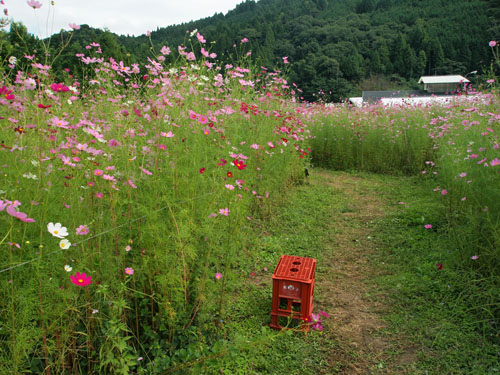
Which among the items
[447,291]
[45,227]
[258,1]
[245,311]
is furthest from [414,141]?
[258,1]

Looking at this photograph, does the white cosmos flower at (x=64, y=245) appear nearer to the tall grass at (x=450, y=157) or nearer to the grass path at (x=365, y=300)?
the grass path at (x=365, y=300)

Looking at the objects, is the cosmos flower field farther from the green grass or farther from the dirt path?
the dirt path

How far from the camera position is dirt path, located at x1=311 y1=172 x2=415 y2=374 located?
6.51 ft

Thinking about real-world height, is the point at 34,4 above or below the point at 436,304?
above

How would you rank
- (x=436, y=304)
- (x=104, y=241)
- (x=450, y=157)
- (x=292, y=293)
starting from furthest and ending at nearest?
1. (x=450, y=157)
2. (x=436, y=304)
3. (x=292, y=293)
4. (x=104, y=241)

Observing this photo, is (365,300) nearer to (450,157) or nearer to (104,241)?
(104,241)

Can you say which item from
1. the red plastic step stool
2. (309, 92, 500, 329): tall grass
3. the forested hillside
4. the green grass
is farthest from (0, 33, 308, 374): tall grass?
the forested hillside

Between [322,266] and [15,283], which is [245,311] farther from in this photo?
[15,283]

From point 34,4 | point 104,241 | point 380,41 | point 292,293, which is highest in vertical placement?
point 380,41

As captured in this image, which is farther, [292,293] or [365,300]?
[365,300]

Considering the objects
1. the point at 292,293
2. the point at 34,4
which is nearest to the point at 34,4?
the point at 34,4

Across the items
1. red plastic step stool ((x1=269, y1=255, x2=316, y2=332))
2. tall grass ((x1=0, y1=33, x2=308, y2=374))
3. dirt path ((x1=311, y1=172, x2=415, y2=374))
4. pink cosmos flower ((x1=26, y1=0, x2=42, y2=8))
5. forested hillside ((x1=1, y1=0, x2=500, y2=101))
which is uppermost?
forested hillside ((x1=1, y1=0, x2=500, y2=101))

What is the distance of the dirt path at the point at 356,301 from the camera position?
1984mm

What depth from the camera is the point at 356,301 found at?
2.55 m
